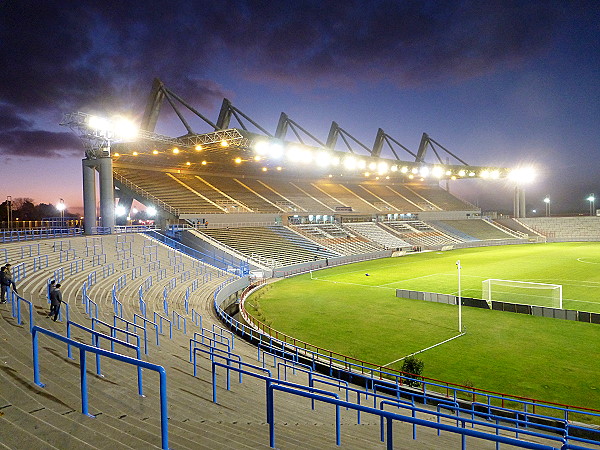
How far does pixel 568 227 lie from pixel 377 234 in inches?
1686

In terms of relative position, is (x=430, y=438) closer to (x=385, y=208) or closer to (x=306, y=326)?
(x=306, y=326)

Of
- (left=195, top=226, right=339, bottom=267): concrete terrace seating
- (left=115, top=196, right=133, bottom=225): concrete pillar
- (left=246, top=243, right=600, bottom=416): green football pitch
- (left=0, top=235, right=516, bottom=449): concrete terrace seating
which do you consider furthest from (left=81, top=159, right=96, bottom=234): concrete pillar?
(left=0, top=235, right=516, bottom=449): concrete terrace seating

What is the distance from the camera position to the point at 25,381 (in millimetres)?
6562

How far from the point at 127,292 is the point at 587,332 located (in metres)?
23.4

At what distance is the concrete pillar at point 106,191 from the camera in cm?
3634

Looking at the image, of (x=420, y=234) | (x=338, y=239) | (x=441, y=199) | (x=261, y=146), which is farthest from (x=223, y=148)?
(x=441, y=199)

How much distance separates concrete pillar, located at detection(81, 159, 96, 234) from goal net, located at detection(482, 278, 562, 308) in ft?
110

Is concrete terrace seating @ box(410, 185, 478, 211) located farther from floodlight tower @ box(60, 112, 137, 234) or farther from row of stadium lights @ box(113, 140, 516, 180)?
floodlight tower @ box(60, 112, 137, 234)

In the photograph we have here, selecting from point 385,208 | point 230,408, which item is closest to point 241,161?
point 385,208

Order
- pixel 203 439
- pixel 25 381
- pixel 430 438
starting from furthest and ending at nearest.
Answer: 1. pixel 430 438
2. pixel 25 381
3. pixel 203 439

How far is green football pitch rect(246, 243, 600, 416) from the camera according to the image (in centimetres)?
1488

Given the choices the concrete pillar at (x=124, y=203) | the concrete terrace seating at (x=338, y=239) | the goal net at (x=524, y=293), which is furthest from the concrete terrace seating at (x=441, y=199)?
the concrete pillar at (x=124, y=203)

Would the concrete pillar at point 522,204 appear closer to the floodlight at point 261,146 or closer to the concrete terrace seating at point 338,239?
the concrete terrace seating at point 338,239

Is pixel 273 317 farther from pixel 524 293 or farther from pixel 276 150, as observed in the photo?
pixel 276 150
